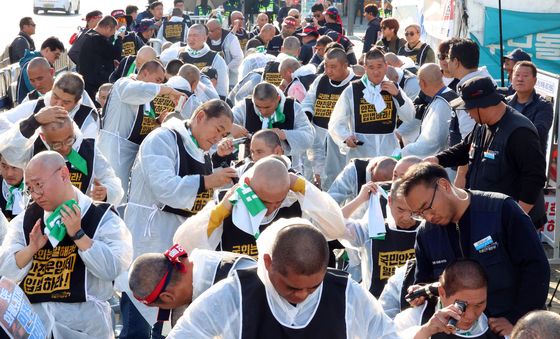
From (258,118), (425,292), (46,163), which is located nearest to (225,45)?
(258,118)

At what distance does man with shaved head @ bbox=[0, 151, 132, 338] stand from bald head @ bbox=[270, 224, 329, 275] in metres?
2.06

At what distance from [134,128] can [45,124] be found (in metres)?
2.63

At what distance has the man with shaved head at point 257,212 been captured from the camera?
5742 mm

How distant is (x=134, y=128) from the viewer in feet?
32.8

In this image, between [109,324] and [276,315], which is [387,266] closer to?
[109,324]

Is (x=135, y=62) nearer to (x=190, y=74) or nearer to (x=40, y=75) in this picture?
(x=190, y=74)

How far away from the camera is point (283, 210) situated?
6.07 metres

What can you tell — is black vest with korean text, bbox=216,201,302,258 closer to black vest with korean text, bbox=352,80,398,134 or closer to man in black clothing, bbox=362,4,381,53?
black vest with korean text, bbox=352,80,398,134

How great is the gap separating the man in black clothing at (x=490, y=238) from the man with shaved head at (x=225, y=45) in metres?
12.8

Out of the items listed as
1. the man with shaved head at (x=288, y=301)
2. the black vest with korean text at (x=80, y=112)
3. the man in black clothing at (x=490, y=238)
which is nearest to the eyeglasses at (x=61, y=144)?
the black vest with korean text at (x=80, y=112)

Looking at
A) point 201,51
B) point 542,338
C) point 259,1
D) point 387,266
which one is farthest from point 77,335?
point 259,1

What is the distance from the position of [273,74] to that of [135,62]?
181 centimetres

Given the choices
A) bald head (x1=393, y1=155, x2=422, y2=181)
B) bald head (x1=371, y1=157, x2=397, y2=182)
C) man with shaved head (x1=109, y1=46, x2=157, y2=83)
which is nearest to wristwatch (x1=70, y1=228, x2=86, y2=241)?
bald head (x1=393, y1=155, x2=422, y2=181)

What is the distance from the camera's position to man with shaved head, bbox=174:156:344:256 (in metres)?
5.74
